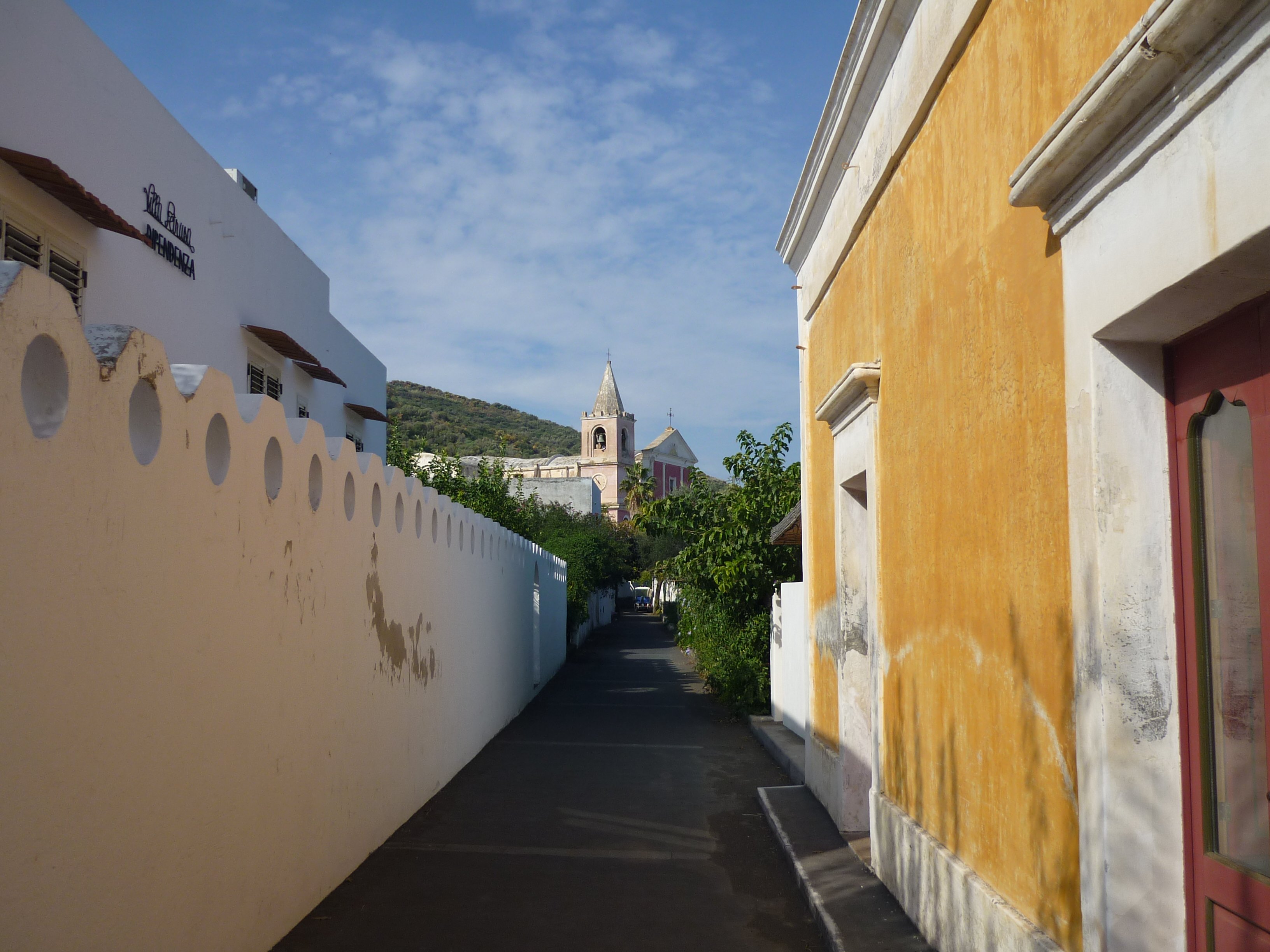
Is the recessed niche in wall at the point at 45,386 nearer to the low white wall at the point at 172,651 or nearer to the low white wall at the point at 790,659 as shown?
the low white wall at the point at 172,651

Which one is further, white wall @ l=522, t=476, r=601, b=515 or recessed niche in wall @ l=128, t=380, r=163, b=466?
white wall @ l=522, t=476, r=601, b=515

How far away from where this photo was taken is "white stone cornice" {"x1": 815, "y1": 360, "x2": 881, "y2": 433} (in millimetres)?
5945

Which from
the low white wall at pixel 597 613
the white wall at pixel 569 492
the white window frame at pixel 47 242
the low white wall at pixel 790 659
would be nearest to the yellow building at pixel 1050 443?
the low white wall at pixel 790 659

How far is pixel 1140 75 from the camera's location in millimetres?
2525

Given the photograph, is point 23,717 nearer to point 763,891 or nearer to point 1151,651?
point 1151,651

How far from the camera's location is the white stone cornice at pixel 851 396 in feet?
19.5

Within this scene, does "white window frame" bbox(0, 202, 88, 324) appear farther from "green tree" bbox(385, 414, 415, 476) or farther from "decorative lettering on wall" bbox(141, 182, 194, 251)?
"green tree" bbox(385, 414, 415, 476)

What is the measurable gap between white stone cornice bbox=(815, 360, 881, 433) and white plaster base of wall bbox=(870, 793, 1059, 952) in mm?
2322

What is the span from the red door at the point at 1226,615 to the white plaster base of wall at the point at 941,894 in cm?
85

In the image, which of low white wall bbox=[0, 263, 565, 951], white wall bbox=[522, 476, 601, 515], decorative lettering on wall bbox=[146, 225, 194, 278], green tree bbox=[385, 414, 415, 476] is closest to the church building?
white wall bbox=[522, 476, 601, 515]

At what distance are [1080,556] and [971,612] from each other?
118 centimetres

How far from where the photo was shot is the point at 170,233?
33.1ft

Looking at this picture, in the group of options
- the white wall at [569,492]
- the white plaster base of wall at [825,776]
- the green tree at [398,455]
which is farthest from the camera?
the white wall at [569,492]

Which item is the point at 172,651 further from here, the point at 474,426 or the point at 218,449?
the point at 474,426
